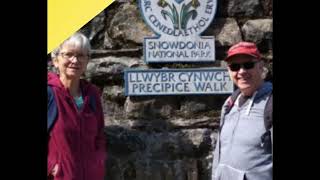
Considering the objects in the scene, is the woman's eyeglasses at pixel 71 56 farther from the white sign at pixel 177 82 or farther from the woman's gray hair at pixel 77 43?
the white sign at pixel 177 82

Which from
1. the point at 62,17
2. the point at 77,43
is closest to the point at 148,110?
the point at 77,43

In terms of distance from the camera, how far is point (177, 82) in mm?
3627

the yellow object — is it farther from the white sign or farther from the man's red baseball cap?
the man's red baseball cap

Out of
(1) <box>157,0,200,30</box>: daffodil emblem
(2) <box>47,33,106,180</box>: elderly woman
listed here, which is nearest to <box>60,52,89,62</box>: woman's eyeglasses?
(2) <box>47,33,106,180</box>: elderly woman

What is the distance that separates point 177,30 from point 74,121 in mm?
674

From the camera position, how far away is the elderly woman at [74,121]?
353 centimetres

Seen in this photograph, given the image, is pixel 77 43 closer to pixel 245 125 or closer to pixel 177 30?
pixel 177 30

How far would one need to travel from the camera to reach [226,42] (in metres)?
3.67

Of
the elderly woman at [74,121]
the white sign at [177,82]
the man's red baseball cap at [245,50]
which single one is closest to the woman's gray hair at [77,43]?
the elderly woman at [74,121]

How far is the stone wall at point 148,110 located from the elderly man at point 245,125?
0.06 meters

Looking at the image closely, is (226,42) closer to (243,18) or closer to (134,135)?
(243,18)

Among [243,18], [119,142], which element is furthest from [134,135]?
[243,18]

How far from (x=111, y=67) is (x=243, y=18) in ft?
2.32

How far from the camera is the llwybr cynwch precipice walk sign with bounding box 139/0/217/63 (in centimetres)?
363
